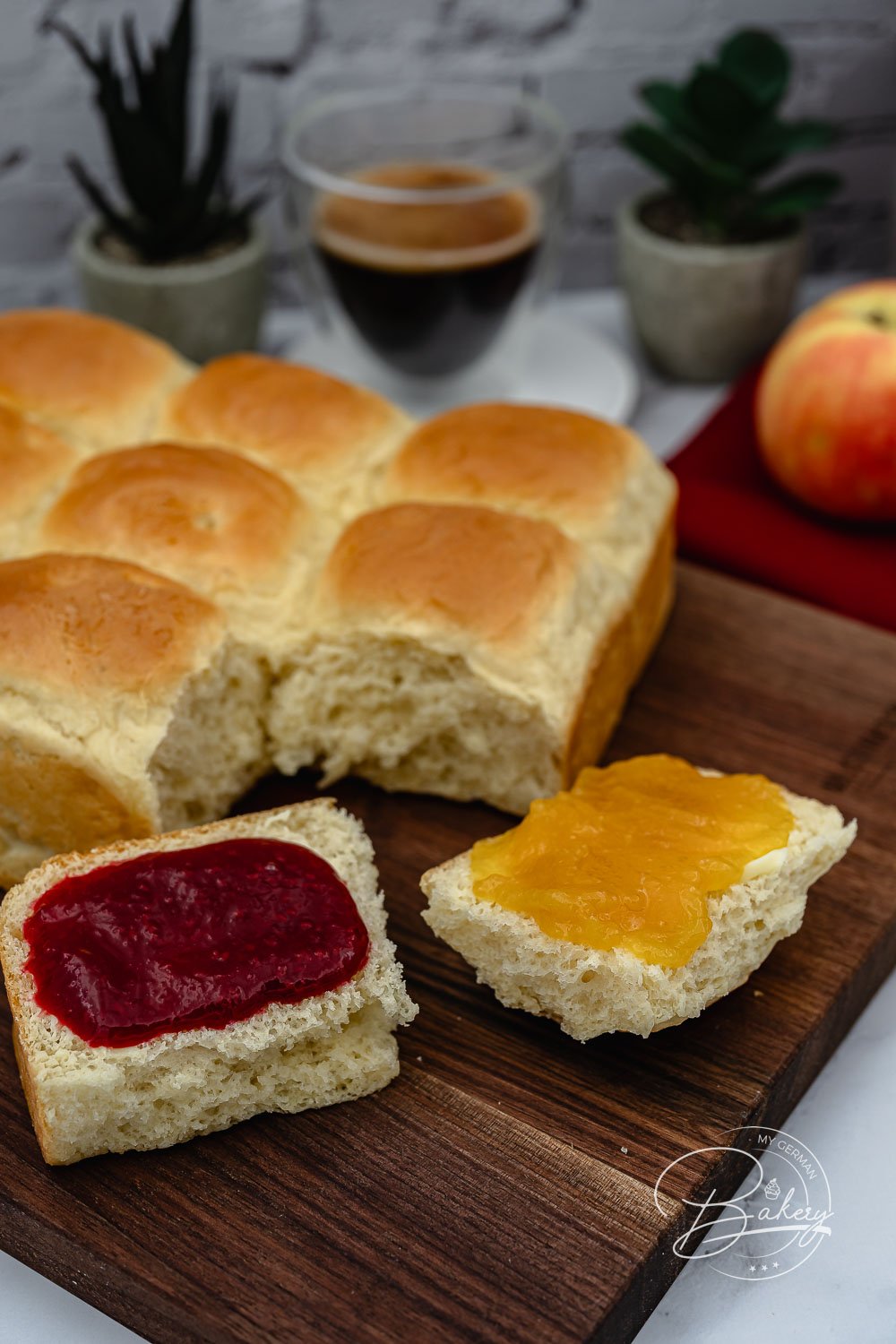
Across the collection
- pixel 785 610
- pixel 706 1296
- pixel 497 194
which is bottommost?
pixel 706 1296

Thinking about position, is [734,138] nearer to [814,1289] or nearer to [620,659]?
[620,659]

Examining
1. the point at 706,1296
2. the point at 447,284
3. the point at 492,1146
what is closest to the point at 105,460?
the point at 447,284

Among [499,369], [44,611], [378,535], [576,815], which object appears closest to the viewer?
Result: [576,815]

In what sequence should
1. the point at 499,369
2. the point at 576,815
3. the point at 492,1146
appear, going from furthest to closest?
the point at 499,369
the point at 576,815
the point at 492,1146

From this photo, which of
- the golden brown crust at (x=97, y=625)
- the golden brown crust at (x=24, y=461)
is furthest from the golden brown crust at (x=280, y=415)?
the golden brown crust at (x=97, y=625)

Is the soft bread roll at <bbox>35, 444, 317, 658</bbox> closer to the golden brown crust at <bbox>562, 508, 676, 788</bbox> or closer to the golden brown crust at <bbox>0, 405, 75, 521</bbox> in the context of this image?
the golden brown crust at <bbox>0, 405, 75, 521</bbox>

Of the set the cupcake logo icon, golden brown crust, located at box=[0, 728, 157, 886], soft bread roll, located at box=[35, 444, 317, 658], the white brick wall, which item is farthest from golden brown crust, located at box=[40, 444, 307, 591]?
the white brick wall

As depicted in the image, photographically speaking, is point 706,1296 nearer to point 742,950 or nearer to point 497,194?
point 742,950

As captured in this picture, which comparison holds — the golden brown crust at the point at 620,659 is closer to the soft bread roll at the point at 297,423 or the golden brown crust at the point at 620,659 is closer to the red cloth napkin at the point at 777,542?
the red cloth napkin at the point at 777,542
